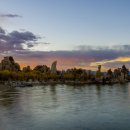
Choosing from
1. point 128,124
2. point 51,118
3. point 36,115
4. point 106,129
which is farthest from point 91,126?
point 36,115

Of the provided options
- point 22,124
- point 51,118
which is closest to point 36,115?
point 51,118

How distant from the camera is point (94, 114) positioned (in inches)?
1983

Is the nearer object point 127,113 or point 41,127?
point 41,127

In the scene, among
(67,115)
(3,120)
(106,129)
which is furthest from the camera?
(67,115)

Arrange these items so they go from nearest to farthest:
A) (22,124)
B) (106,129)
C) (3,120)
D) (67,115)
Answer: (106,129) < (22,124) < (3,120) < (67,115)

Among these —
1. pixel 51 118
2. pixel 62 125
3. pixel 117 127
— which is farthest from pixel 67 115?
pixel 117 127

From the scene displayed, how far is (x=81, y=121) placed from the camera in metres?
43.6

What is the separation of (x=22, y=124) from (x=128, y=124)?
15.1 m

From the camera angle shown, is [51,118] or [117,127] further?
[51,118]

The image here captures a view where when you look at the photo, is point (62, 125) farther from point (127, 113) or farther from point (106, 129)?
point (127, 113)

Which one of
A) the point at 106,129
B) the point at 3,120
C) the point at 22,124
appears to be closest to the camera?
the point at 106,129

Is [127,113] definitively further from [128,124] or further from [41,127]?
[41,127]

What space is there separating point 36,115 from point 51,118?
4224mm

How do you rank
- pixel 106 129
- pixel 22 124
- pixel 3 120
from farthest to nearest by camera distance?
pixel 3 120 → pixel 22 124 → pixel 106 129
